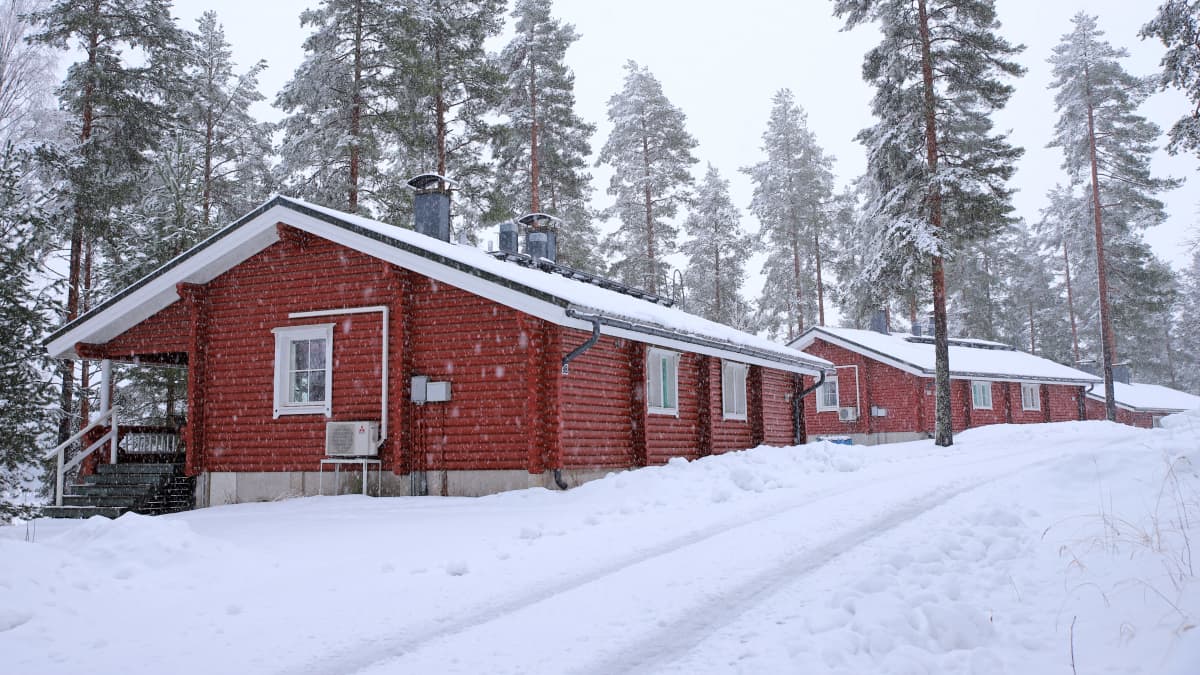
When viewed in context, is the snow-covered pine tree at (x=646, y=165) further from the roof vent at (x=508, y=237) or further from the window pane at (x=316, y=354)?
the window pane at (x=316, y=354)

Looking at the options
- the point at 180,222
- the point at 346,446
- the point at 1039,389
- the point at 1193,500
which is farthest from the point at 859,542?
the point at 1039,389

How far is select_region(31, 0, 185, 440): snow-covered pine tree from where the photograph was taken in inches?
746

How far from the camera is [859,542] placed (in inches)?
267

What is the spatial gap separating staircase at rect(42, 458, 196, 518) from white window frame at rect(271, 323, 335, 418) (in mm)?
2442

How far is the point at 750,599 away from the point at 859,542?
195 centimetres

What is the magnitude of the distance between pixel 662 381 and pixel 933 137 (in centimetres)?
1125

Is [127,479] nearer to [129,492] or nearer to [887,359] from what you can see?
[129,492]

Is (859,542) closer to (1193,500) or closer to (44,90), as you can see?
(1193,500)

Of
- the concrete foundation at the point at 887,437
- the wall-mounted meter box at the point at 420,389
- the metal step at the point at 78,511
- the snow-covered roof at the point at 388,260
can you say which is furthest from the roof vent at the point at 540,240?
the concrete foundation at the point at 887,437

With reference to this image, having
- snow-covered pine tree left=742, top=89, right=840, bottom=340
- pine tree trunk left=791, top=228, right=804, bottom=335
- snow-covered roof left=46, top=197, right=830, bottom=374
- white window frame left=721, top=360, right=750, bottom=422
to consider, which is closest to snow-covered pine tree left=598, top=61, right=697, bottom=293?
snow-covered pine tree left=742, top=89, right=840, bottom=340

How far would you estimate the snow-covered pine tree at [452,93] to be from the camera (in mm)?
22453

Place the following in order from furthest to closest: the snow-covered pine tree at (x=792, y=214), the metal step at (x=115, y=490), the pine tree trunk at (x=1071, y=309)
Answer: the pine tree trunk at (x=1071, y=309), the snow-covered pine tree at (x=792, y=214), the metal step at (x=115, y=490)

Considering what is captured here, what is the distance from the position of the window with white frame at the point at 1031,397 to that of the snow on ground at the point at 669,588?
94.3 feet

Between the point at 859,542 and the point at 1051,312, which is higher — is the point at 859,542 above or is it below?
below
